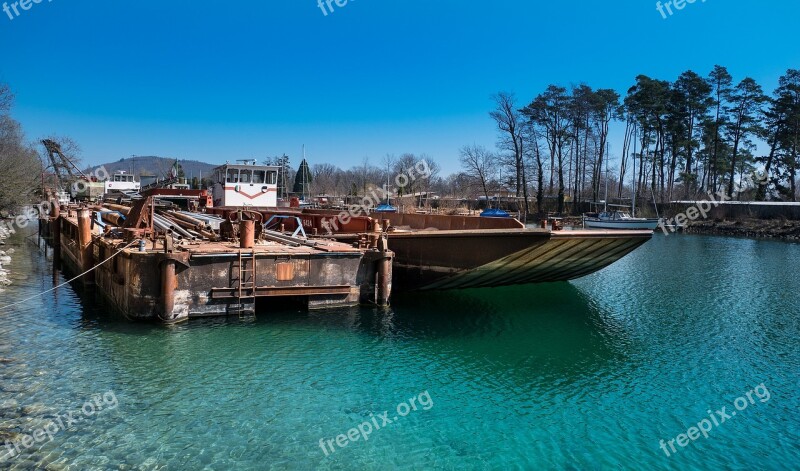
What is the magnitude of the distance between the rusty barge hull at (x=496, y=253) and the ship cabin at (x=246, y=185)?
29.3 ft

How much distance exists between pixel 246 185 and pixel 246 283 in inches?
534

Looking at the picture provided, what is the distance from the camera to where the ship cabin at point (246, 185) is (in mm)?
24703

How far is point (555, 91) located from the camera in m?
61.7

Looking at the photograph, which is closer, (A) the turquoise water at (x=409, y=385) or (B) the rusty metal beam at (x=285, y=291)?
(A) the turquoise water at (x=409, y=385)

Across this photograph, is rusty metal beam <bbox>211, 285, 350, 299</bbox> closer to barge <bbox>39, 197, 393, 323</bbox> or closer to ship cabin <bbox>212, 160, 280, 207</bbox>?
barge <bbox>39, 197, 393, 323</bbox>

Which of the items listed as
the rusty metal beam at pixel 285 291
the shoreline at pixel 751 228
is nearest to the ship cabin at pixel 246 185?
the rusty metal beam at pixel 285 291

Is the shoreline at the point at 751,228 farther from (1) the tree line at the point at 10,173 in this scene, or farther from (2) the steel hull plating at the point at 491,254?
(1) the tree line at the point at 10,173

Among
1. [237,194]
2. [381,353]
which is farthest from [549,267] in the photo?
[237,194]

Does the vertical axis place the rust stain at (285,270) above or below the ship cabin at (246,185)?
below

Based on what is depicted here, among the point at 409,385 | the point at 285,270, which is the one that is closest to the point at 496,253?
the point at 285,270

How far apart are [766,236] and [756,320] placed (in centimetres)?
3705

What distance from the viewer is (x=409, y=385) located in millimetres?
9406

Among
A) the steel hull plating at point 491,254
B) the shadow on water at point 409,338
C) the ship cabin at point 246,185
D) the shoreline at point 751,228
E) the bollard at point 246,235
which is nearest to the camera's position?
the shadow on water at point 409,338

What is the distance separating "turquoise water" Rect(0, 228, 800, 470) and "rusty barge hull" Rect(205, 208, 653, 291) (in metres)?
1.00
